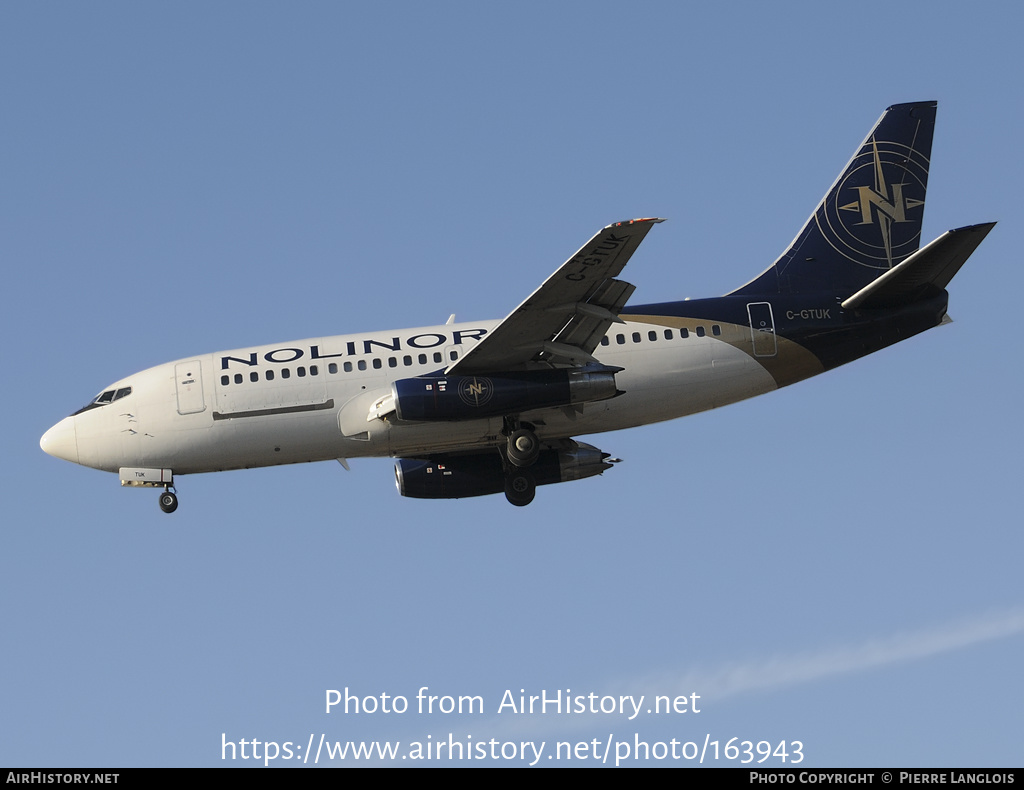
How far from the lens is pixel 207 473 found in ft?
127

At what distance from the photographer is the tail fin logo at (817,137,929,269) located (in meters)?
40.4

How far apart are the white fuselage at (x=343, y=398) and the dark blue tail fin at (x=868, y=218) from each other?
3.18 m

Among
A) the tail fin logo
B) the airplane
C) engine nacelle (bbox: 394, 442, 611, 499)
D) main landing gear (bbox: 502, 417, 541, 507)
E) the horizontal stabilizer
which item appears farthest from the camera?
the tail fin logo

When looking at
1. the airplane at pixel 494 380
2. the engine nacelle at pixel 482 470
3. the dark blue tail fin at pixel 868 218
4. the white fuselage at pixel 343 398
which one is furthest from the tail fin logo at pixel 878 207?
the engine nacelle at pixel 482 470

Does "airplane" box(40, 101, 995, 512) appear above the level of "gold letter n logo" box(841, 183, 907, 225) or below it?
below

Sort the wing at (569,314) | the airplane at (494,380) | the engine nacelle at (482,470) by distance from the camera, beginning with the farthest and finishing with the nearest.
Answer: the engine nacelle at (482,470) < the airplane at (494,380) < the wing at (569,314)

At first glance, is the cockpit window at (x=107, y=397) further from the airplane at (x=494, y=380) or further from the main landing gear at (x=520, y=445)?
the main landing gear at (x=520, y=445)

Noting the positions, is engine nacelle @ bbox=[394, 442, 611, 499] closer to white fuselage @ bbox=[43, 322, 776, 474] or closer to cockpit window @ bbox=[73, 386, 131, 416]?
white fuselage @ bbox=[43, 322, 776, 474]

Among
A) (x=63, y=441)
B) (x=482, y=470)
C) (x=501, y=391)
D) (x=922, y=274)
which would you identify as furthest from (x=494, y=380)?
(x=63, y=441)

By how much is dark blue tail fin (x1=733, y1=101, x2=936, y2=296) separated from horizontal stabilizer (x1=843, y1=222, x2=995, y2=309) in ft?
4.33

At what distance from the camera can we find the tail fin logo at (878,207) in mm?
40375

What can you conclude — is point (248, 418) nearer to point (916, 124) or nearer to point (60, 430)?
point (60, 430)

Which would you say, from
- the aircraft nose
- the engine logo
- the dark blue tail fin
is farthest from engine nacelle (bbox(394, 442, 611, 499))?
the aircraft nose
